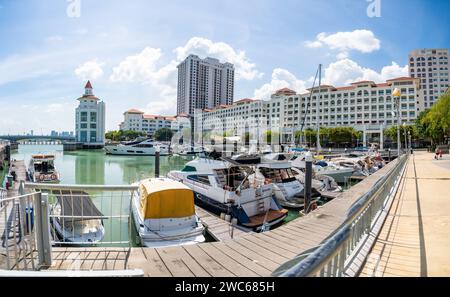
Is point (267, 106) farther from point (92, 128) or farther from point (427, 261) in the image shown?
point (427, 261)

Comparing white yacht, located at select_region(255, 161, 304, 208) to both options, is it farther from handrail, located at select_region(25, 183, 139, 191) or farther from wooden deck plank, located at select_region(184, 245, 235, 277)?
handrail, located at select_region(25, 183, 139, 191)

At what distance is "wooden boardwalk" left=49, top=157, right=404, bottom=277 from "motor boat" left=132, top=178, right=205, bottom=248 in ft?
14.9

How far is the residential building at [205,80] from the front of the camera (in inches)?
896

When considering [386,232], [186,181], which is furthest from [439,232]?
[186,181]

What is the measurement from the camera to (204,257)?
3439 millimetres

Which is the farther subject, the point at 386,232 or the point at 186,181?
the point at 186,181

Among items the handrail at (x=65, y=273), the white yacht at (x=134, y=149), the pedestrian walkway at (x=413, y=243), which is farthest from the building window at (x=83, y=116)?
the handrail at (x=65, y=273)

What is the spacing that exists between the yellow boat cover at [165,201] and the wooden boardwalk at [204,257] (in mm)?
4467

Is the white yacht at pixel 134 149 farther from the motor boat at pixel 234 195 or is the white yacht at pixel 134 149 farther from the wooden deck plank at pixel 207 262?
the wooden deck plank at pixel 207 262

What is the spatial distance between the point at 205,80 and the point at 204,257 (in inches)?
899

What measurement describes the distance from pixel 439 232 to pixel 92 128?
52355 millimetres
